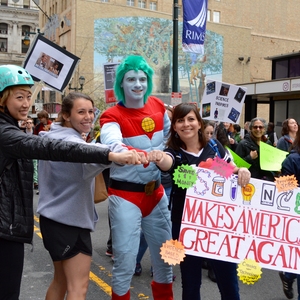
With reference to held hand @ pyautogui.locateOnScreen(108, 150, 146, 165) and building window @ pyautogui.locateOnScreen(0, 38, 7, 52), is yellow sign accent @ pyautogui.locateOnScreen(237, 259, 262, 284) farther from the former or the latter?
building window @ pyautogui.locateOnScreen(0, 38, 7, 52)

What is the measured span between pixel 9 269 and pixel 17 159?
601 millimetres

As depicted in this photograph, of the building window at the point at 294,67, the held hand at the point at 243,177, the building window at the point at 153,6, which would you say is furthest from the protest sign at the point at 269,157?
the building window at the point at 153,6

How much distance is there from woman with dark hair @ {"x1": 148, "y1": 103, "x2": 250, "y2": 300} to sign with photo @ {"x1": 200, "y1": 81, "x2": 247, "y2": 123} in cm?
353

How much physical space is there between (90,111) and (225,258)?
1.39 meters

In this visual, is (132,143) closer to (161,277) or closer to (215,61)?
(161,277)

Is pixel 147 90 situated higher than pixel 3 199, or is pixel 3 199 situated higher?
pixel 147 90

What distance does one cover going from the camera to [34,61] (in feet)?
19.2

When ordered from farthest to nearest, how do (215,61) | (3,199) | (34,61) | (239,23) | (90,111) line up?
1. (239,23)
2. (215,61)
3. (34,61)
4. (90,111)
5. (3,199)

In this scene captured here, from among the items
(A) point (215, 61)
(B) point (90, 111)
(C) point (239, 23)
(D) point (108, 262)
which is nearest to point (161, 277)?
(B) point (90, 111)

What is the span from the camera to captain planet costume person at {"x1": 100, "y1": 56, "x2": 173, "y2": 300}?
3350 mm

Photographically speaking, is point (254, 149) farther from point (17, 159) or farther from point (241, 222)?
point (17, 159)

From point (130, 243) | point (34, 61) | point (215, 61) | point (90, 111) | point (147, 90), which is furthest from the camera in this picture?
point (215, 61)

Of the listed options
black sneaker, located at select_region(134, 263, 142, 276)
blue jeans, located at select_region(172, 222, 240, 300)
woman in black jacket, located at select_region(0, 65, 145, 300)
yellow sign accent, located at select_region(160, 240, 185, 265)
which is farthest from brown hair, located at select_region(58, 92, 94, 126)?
black sneaker, located at select_region(134, 263, 142, 276)

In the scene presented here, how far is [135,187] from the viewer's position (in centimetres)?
340
